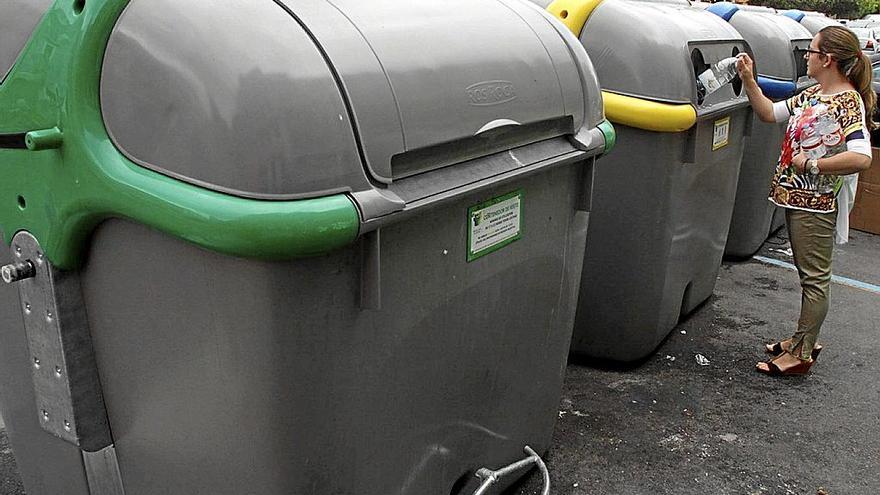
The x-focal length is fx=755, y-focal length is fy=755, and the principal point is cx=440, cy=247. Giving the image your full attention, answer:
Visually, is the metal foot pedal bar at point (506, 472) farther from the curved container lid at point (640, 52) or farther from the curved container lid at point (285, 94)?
the curved container lid at point (640, 52)

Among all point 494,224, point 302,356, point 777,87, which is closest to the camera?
point 302,356

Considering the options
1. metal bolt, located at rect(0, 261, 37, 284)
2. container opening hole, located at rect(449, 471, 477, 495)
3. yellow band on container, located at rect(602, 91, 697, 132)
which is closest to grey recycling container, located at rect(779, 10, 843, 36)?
yellow band on container, located at rect(602, 91, 697, 132)

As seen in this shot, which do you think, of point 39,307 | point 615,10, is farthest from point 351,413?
point 615,10

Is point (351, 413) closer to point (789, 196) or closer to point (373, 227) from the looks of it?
point (373, 227)

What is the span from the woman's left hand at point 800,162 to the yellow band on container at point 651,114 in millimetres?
542

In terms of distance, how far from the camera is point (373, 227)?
1397 millimetres

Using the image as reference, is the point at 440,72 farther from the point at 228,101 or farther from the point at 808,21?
the point at 808,21

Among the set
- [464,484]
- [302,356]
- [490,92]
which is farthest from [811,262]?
[302,356]

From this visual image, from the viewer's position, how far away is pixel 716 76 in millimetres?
3191

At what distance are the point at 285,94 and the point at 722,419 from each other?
247cm

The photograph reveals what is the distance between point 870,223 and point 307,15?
5834 millimetres

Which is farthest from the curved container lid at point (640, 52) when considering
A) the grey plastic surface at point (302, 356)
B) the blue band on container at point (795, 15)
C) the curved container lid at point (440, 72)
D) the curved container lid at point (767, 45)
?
the blue band on container at point (795, 15)

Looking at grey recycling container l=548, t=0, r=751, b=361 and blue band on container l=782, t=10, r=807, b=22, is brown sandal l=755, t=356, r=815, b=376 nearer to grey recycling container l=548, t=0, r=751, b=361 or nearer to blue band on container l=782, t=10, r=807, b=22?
grey recycling container l=548, t=0, r=751, b=361

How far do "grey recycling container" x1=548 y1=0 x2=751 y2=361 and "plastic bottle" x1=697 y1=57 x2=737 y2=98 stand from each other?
0.04 meters
